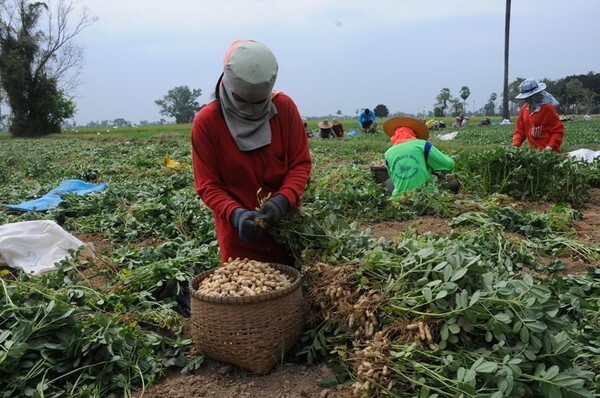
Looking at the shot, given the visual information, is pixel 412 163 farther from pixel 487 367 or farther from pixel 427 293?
pixel 487 367

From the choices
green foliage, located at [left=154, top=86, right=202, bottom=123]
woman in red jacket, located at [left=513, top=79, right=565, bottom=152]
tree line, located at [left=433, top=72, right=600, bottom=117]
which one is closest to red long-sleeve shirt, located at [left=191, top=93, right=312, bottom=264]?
woman in red jacket, located at [left=513, top=79, right=565, bottom=152]

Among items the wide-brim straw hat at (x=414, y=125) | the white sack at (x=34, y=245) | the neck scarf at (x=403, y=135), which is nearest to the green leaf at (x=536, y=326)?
the white sack at (x=34, y=245)

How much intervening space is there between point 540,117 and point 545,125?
134 millimetres

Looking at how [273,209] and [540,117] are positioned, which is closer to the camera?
[273,209]

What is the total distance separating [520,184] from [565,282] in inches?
129

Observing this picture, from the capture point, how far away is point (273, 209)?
247 centimetres

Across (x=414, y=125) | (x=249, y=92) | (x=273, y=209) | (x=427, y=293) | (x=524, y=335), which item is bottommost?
(x=524, y=335)

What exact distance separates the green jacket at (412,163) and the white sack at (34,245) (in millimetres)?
3082

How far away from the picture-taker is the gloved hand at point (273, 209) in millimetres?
2463

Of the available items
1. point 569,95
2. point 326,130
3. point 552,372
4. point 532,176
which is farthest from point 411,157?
point 569,95

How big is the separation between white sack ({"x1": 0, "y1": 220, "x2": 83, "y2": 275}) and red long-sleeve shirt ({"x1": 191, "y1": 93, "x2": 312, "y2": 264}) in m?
1.82

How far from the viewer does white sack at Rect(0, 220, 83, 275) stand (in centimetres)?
402

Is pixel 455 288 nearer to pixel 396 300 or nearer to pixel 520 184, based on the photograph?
pixel 396 300

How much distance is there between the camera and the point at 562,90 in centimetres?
5153
